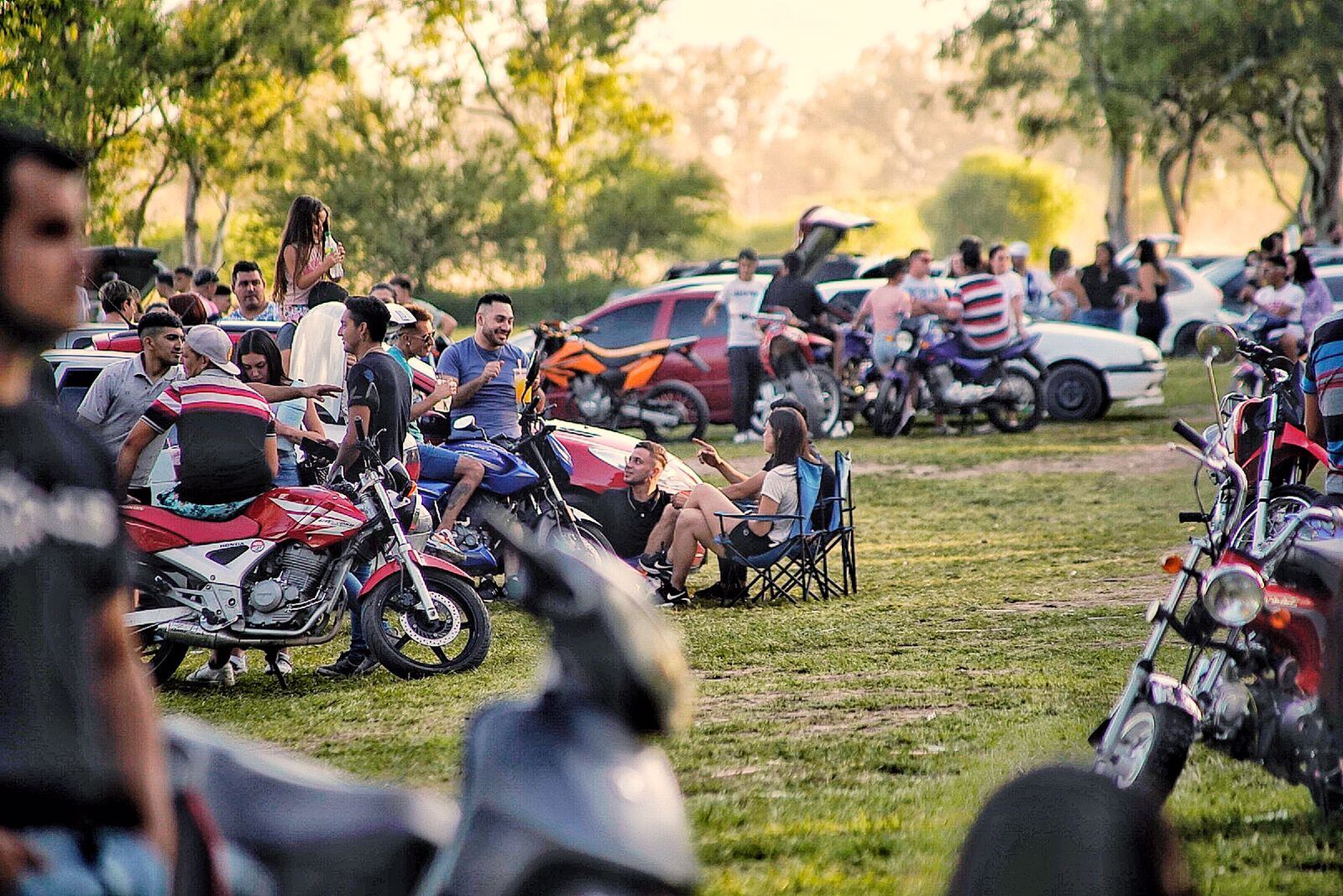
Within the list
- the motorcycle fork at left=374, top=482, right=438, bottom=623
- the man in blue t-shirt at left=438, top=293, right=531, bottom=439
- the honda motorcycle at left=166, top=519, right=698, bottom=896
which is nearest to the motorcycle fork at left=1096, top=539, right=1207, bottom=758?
the honda motorcycle at left=166, top=519, right=698, bottom=896

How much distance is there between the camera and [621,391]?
17484 mm

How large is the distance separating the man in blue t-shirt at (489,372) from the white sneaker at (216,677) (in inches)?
107

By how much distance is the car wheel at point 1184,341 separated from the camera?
26547mm

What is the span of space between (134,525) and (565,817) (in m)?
5.47

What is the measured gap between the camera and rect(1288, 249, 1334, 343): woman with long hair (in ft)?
53.1

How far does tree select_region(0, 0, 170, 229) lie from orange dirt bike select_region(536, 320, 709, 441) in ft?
17.6

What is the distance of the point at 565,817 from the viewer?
7.05 feet

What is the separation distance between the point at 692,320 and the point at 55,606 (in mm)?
16557

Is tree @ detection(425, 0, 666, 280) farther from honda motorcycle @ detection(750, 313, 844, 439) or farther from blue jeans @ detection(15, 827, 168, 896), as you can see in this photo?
blue jeans @ detection(15, 827, 168, 896)

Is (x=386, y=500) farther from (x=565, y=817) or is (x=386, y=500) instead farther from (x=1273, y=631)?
(x=565, y=817)

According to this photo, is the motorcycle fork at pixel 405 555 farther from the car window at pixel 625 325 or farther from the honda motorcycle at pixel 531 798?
the car window at pixel 625 325

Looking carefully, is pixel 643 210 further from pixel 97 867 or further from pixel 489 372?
pixel 97 867

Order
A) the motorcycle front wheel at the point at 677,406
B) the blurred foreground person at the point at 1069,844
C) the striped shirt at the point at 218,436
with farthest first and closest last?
the motorcycle front wheel at the point at 677,406
the striped shirt at the point at 218,436
the blurred foreground person at the point at 1069,844

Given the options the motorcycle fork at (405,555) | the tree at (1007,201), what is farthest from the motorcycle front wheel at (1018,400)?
the tree at (1007,201)
